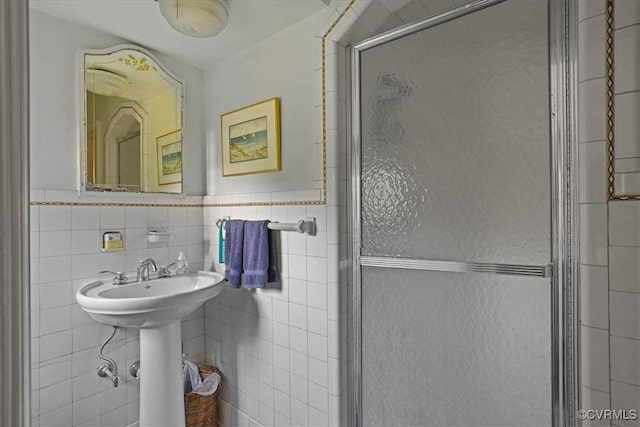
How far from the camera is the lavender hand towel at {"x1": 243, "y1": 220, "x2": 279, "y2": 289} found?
1.72 meters

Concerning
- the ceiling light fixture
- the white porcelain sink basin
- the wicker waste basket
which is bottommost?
the wicker waste basket

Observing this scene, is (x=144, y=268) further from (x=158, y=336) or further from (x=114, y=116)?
(x=114, y=116)

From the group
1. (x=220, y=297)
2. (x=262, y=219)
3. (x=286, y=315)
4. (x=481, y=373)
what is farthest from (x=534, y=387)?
(x=220, y=297)

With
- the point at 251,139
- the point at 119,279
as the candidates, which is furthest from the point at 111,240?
the point at 251,139

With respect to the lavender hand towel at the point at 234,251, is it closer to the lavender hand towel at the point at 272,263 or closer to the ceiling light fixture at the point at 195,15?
the lavender hand towel at the point at 272,263

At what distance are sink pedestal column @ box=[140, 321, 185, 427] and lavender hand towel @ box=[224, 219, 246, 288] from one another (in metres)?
0.36

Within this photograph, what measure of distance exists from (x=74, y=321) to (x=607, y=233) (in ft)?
7.10

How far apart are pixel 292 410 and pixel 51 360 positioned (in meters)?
1.16

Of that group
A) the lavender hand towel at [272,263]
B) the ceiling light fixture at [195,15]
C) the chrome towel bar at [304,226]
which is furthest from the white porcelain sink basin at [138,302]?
the ceiling light fixture at [195,15]

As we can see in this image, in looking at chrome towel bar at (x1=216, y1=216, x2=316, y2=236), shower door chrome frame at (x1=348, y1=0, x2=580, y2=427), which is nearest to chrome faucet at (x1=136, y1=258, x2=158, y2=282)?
chrome towel bar at (x1=216, y1=216, x2=316, y2=236)

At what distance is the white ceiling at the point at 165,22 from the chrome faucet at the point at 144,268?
1.20 metres

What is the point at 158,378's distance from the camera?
1.61 m

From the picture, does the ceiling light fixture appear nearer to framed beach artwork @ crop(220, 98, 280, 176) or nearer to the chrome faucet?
framed beach artwork @ crop(220, 98, 280, 176)

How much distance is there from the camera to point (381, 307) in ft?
5.07
